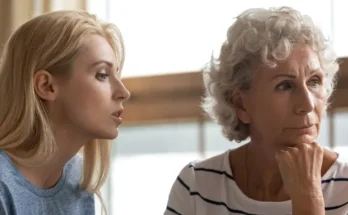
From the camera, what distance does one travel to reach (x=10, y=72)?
1.68 metres

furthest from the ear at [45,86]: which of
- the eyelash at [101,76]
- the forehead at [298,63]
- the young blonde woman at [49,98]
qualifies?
the forehead at [298,63]

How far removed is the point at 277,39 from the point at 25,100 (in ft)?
2.08

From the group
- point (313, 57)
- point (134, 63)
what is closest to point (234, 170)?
point (313, 57)

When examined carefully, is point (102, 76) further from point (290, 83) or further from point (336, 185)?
point (336, 185)

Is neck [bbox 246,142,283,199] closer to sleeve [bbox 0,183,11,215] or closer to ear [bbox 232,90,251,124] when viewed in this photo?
ear [bbox 232,90,251,124]

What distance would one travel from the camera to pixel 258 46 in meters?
1.65

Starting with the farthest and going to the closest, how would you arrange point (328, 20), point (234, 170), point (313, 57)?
point (328, 20) → point (234, 170) → point (313, 57)

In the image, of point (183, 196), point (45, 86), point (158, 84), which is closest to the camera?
point (45, 86)

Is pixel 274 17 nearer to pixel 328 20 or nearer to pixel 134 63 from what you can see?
pixel 328 20

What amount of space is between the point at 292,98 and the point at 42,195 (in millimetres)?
678

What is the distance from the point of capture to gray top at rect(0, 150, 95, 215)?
1643mm

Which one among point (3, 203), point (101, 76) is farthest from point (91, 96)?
point (3, 203)

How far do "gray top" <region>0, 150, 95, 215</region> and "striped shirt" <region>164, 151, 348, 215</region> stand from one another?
0.82 ft

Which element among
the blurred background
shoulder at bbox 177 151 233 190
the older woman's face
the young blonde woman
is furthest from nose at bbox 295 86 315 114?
the blurred background
